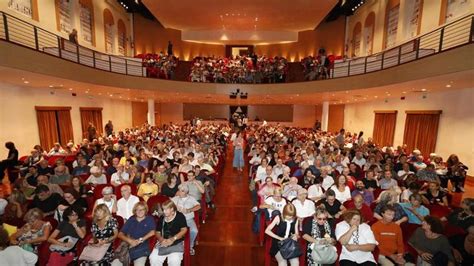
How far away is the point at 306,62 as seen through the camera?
17359 millimetres

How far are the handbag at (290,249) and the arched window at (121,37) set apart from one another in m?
20.1

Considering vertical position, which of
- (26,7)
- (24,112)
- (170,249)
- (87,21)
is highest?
(87,21)

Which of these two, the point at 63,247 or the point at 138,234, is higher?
the point at 138,234

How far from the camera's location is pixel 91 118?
15.5 metres

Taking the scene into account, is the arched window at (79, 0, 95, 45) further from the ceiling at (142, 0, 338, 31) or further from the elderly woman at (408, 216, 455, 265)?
the elderly woman at (408, 216, 455, 265)

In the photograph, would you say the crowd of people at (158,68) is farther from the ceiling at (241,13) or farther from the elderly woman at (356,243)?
the elderly woman at (356,243)

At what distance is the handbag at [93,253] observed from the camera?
11.0 ft

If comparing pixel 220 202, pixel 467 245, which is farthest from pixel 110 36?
pixel 467 245

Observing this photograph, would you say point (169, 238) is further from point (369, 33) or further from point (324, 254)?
point (369, 33)

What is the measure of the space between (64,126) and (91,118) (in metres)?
2.79

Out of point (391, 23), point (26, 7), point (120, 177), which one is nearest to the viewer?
point (120, 177)

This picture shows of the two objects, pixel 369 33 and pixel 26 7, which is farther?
pixel 369 33

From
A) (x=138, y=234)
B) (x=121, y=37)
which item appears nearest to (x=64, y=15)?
(x=121, y=37)

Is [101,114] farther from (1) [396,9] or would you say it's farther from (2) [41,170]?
(1) [396,9]
